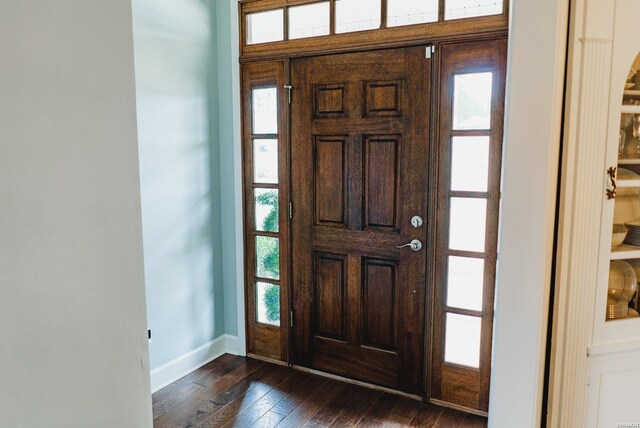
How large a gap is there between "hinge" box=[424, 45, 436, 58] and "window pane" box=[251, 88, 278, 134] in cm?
101

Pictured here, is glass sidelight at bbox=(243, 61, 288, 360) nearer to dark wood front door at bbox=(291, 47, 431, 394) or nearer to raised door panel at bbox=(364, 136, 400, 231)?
dark wood front door at bbox=(291, 47, 431, 394)

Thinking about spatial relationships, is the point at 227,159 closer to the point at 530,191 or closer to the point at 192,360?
the point at 192,360

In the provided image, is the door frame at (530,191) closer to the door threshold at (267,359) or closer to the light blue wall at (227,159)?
the door threshold at (267,359)

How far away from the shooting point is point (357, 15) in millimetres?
2732

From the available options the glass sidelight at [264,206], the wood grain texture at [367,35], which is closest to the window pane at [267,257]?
the glass sidelight at [264,206]

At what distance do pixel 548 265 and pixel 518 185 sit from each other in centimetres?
37

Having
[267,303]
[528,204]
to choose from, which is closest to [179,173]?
[267,303]

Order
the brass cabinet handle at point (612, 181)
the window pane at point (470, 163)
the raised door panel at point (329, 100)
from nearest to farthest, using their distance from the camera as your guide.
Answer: the brass cabinet handle at point (612, 181)
the window pane at point (470, 163)
the raised door panel at point (329, 100)

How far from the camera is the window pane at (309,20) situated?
2830mm

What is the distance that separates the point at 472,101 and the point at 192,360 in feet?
7.98

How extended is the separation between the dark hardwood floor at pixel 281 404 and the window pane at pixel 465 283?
25.4 inches

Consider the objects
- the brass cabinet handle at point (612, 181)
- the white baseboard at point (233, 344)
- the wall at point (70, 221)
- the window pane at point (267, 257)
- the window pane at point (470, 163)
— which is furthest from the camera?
the white baseboard at point (233, 344)

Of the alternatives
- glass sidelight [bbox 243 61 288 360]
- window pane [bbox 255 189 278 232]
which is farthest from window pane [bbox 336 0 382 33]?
window pane [bbox 255 189 278 232]

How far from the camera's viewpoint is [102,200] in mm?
679
